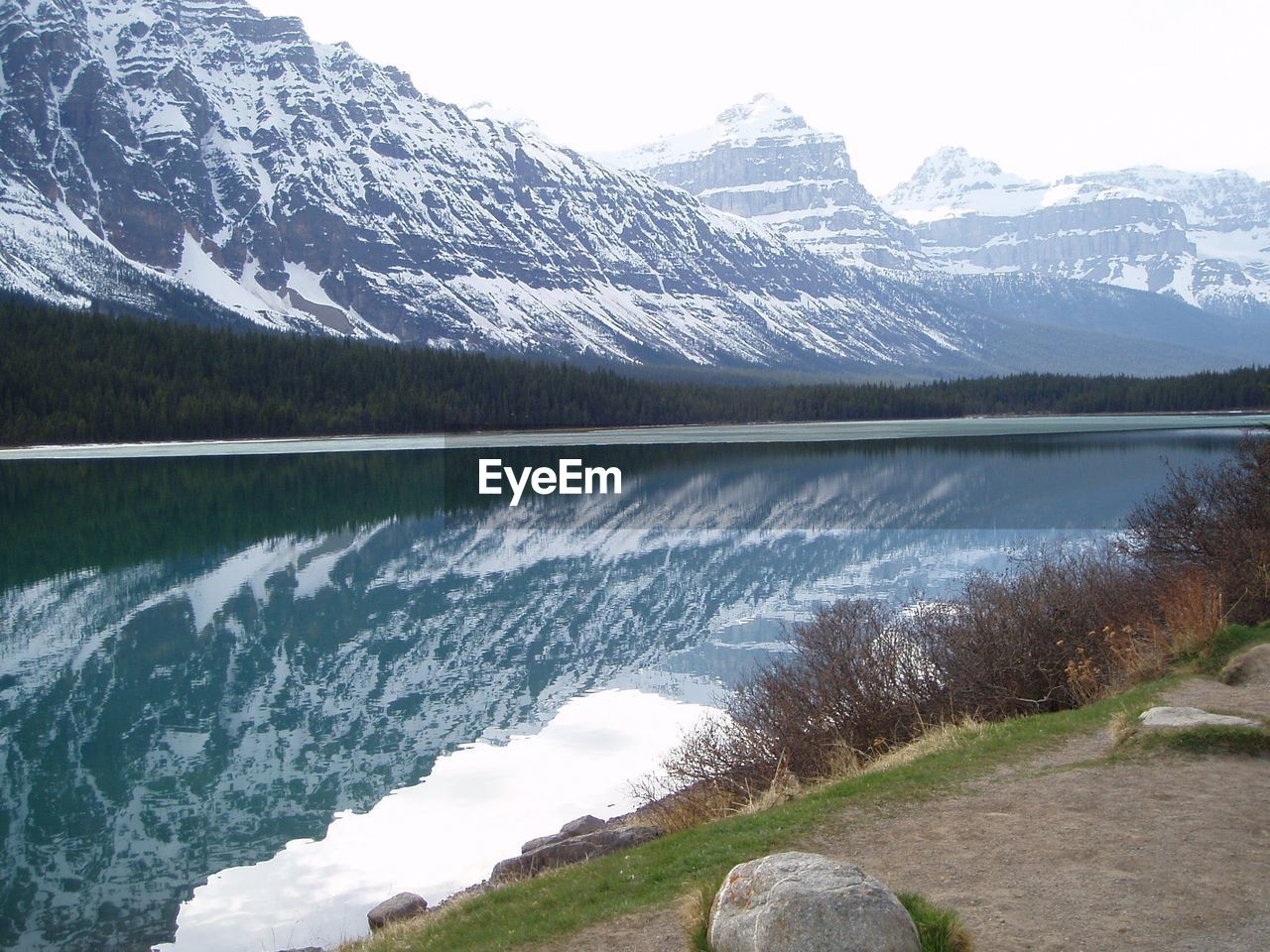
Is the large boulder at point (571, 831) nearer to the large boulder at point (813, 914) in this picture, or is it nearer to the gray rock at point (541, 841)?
the gray rock at point (541, 841)

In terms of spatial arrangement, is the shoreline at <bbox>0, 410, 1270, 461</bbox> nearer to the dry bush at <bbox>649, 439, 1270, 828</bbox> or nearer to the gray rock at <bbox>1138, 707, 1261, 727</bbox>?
the dry bush at <bbox>649, 439, 1270, 828</bbox>

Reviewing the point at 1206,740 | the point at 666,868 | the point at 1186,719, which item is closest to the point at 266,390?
the point at 1186,719

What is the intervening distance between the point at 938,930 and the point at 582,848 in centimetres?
777

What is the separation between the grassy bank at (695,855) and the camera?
11.6 m

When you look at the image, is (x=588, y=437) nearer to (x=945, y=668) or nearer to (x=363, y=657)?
(x=363, y=657)

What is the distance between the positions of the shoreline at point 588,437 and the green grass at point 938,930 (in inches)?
4809

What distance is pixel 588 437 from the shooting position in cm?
16350

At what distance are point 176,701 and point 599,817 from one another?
1396 centimetres

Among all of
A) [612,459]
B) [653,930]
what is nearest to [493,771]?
[653,930]

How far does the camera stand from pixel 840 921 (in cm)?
812

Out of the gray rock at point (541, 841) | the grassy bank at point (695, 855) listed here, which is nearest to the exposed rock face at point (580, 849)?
the grassy bank at point (695, 855)

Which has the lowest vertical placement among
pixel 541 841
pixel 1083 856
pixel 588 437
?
pixel 541 841

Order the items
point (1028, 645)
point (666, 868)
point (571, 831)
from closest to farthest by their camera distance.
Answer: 1. point (666, 868)
2. point (571, 831)
3. point (1028, 645)

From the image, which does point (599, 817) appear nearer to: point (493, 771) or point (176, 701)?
point (493, 771)
